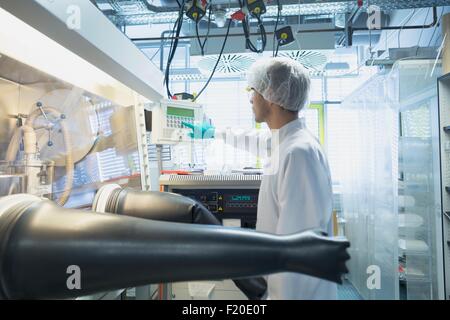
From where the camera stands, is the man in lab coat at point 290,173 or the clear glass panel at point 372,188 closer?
the man in lab coat at point 290,173

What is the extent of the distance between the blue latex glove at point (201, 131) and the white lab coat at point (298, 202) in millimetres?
583

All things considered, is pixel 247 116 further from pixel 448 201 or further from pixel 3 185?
pixel 3 185

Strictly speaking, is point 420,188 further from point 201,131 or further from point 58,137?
point 58,137

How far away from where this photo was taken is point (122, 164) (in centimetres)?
115

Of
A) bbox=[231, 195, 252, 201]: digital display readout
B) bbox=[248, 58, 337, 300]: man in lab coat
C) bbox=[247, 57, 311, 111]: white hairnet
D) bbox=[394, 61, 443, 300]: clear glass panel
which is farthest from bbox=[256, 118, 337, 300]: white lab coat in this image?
bbox=[394, 61, 443, 300]: clear glass panel

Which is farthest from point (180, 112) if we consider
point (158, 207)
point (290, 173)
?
point (158, 207)

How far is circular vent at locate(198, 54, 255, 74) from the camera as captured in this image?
75.9 inches

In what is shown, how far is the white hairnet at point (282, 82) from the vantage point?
3.69ft

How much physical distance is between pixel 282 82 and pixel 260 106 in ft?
0.50

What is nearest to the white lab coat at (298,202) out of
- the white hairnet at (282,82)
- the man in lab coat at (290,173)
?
the man in lab coat at (290,173)

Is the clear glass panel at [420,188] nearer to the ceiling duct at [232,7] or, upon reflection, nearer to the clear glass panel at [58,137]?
the ceiling duct at [232,7]

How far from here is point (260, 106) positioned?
1221 millimetres

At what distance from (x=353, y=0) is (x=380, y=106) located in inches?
34.2
